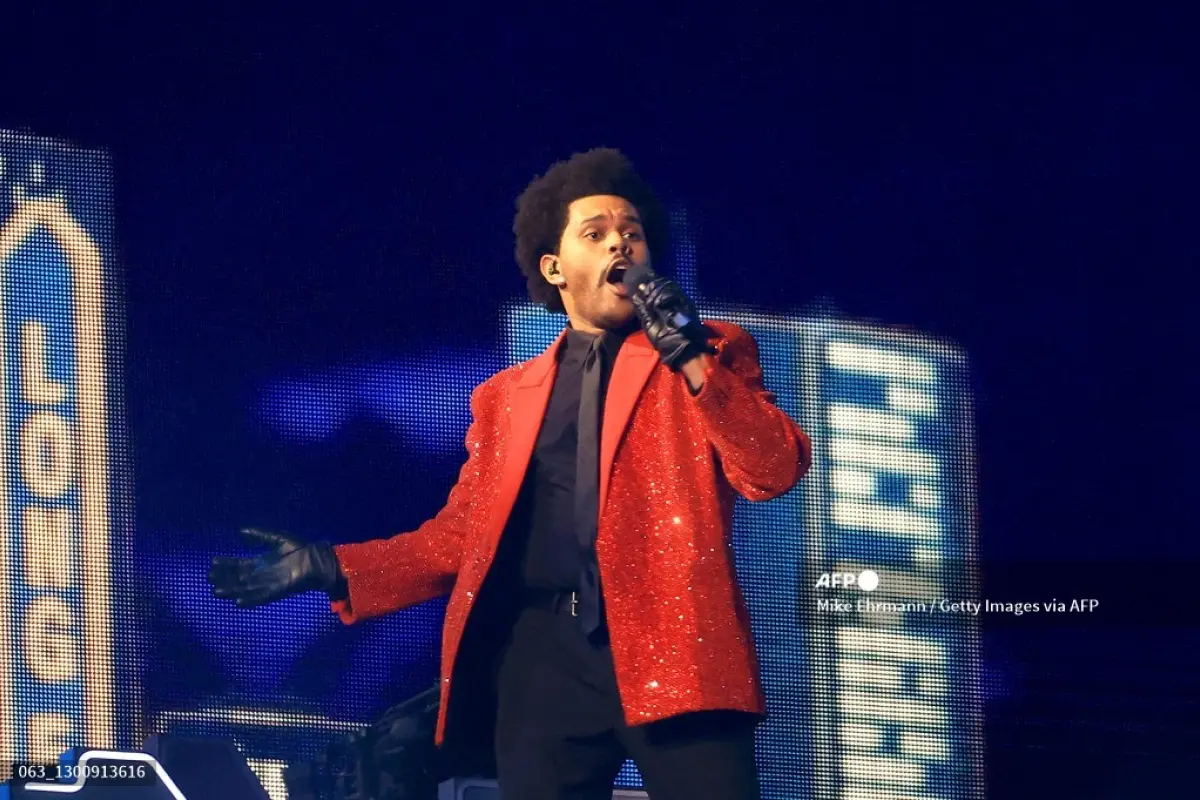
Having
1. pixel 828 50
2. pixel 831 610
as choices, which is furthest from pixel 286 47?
pixel 831 610

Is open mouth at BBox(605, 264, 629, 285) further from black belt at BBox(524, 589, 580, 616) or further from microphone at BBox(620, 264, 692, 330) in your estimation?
black belt at BBox(524, 589, 580, 616)

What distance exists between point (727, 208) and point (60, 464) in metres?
1.52

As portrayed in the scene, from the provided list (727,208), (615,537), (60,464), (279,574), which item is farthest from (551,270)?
(60,464)

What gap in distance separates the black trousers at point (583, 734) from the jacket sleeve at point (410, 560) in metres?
0.31

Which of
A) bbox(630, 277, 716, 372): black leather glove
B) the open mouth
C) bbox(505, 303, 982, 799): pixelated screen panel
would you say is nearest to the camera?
bbox(630, 277, 716, 372): black leather glove

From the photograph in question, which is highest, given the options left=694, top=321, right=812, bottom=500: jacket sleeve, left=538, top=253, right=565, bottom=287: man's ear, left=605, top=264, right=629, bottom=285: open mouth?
left=538, top=253, right=565, bottom=287: man's ear

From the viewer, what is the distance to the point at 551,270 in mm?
2793

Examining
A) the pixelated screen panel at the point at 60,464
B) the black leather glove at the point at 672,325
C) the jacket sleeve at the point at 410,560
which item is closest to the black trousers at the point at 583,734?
the jacket sleeve at the point at 410,560

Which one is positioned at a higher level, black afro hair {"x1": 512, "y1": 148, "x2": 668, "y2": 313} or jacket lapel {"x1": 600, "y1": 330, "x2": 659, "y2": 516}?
black afro hair {"x1": 512, "y1": 148, "x2": 668, "y2": 313}

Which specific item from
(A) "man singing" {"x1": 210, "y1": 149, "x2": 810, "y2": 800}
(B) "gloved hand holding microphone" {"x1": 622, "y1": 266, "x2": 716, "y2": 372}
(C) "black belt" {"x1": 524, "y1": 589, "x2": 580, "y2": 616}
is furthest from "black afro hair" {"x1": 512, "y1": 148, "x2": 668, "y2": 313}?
(C) "black belt" {"x1": 524, "y1": 589, "x2": 580, "y2": 616}

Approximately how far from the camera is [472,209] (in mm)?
3576

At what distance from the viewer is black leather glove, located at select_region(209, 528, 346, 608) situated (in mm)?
2807

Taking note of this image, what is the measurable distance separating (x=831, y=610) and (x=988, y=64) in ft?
3.97

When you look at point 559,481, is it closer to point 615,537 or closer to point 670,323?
point 615,537
